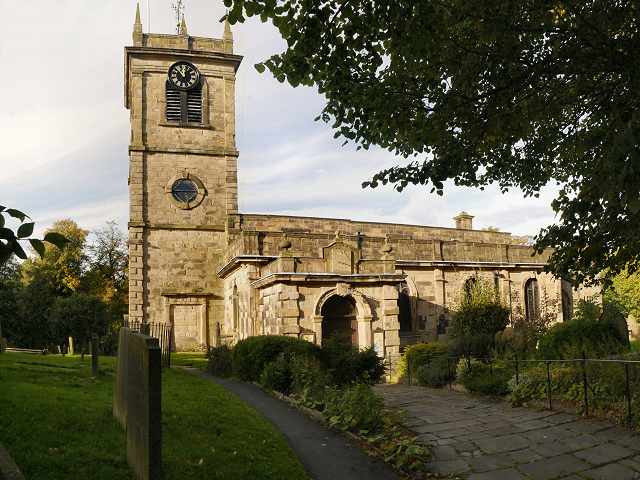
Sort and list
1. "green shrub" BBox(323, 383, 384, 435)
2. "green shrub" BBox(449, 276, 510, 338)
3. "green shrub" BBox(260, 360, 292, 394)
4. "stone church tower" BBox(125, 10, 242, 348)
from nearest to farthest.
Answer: "green shrub" BBox(323, 383, 384, 435) < "green shrub" BBox(260, 360, 292, 394) < "green shrub" BBox(449, 276, 510, 338) < "stone church tower" BBox(125, 10, 242, 348)

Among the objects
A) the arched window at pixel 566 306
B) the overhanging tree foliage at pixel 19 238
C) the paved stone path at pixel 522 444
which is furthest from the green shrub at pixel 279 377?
the arched window at pixel 566 306

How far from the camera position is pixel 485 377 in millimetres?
11070

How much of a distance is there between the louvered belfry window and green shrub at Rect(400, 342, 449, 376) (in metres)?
17.4

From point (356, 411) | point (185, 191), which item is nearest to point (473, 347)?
point (356, 411)

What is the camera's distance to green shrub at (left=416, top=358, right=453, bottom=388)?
12781 mm

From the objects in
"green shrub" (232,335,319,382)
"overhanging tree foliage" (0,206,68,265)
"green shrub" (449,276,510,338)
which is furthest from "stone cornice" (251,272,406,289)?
"overhanging tree foliage" (0,206,68,265)

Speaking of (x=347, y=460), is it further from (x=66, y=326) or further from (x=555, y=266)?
(x=66, y=326)

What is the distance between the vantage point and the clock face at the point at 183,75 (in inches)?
1014

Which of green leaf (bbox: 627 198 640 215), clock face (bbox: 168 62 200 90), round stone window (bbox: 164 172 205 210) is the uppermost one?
clock face (bbox: 168 62 200 90)

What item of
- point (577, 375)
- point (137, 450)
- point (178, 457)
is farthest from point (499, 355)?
point (137, 450)

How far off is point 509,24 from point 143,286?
21.2 meters

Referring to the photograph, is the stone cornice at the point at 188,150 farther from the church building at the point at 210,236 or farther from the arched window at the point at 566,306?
the arched window at the point at 566,306

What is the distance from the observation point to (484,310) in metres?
17.0

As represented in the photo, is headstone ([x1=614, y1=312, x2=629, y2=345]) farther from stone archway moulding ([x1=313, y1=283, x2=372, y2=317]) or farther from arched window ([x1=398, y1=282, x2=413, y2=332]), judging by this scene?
arched window ([x1=398, y1=282, x2=413, y2=332])
